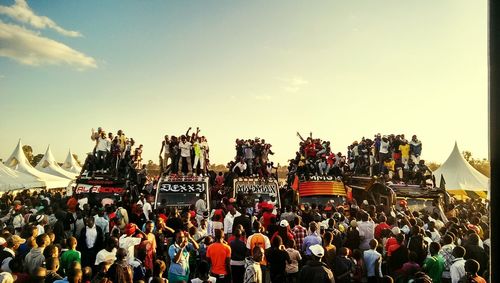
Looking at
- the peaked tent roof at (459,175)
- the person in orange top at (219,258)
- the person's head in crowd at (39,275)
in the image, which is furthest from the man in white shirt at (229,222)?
the peaked tent roof at (459,175)

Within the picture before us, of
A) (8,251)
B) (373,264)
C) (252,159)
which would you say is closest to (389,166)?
(252,159)

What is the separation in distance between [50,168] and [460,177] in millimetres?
32986

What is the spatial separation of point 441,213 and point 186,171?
996 cm

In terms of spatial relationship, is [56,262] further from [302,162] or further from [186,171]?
[302,162]

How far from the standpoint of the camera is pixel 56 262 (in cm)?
558

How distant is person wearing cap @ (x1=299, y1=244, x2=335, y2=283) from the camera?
5.75 meters

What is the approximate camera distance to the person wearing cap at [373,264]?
7408 millimetres

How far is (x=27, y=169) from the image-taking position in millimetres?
29375

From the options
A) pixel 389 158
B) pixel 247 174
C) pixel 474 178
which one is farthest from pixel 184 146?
pixel 474 178

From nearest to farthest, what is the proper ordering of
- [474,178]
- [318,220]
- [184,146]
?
1. [318,220]
2. [184,146]
3. [474,178]

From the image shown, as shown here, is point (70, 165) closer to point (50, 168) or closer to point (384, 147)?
point (50, 168)

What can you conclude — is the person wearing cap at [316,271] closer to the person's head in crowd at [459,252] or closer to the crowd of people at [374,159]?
the person's head in crowd at [459,252]

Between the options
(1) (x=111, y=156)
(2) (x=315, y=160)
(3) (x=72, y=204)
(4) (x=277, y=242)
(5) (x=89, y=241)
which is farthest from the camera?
(2) (x=315, y=160)

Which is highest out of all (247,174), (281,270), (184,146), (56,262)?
(184,146)
